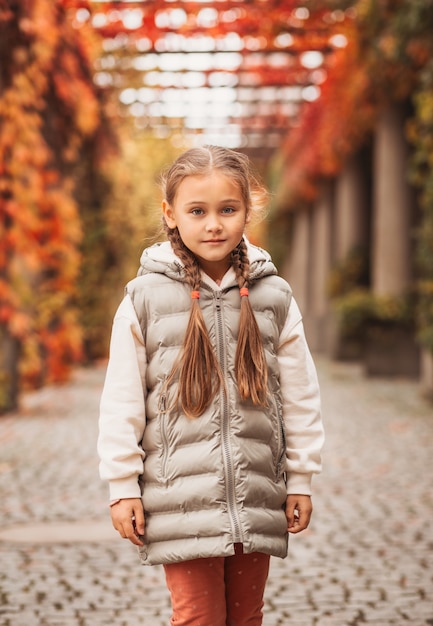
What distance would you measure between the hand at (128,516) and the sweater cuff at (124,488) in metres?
0.01

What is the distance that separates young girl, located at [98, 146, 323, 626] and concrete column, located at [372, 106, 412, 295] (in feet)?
44.6

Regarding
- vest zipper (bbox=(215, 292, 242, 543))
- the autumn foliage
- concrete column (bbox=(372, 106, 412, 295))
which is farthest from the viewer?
concrete column (bbox=(372, 106, 412, 295))

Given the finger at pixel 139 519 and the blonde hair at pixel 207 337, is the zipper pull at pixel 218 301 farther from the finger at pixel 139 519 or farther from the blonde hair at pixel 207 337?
the finger at pixel 139 519

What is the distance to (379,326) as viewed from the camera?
1580 cm

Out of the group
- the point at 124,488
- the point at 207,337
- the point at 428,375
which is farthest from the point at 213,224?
the point at 428,375

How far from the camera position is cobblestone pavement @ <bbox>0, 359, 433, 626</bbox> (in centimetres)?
404

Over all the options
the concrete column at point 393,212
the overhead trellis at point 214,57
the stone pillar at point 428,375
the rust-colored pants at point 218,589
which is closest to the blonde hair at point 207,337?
the rust-colored pants at point 218,589

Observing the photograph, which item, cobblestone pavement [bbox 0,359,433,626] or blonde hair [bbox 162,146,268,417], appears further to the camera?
cobblestone pavement [bbox 0,359,433,626]

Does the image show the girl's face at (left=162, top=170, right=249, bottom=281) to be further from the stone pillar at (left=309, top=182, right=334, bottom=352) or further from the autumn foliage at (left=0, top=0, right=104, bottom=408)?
the stone pillar at (left=309, top=182, right=334, bottom=352)

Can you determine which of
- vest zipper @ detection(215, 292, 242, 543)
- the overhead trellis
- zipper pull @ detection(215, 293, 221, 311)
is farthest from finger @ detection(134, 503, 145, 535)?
the overhead trellis

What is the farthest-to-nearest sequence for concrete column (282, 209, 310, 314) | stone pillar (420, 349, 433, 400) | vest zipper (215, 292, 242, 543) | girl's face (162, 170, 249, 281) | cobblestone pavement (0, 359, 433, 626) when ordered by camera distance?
concrete column (282, 209, 310, 314)
stone pillar (420, 349, 433, 400)
cobblestone pavement (0, 359, 433, 626)
girl's face (162, 170, 249, 281)
vest zipper (215, 292, 242, 543)

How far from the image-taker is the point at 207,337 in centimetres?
257

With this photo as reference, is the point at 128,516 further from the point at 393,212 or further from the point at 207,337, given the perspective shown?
the point at 393,212

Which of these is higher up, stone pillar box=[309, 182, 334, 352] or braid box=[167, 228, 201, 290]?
stone pillar box=[309, 182, 334, 352]
